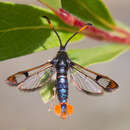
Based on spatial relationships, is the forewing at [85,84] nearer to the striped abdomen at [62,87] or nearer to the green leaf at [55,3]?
the striped abdomen at [62,87]

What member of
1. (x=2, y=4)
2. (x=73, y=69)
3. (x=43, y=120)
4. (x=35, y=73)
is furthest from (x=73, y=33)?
(x=43, y=120)

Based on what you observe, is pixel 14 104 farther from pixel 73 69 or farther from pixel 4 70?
pixel 73 69

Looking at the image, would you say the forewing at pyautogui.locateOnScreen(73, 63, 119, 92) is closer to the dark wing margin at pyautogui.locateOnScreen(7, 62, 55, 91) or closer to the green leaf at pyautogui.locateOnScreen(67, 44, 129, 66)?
the green leaf at pyautogui.locateOnScreen(67, 44, 129, 66)

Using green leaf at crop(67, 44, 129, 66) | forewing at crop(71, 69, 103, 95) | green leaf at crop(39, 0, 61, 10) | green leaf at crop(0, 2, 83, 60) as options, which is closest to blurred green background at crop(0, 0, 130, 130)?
green leaf at crop(67, 44, 129, 66)

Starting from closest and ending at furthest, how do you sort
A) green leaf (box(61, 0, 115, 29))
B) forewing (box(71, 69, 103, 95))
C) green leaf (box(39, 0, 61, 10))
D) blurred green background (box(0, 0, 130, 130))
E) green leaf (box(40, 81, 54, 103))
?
green leaf (box(39, 0, 61, 10))
green leaf (box(40, 81, 54, 103))
forewing (box(71, 69, 103, 95))
green leaf (box(61, 0, 115, 29))
blurred green background (box(0, 0, 130, 130))

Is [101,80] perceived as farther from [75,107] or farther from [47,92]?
[75,107]

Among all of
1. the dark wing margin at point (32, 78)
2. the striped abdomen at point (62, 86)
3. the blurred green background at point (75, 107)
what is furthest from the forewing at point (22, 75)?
the blurred green background at point (75, 107)

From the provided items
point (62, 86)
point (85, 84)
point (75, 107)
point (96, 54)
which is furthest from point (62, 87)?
point (75, 107)
